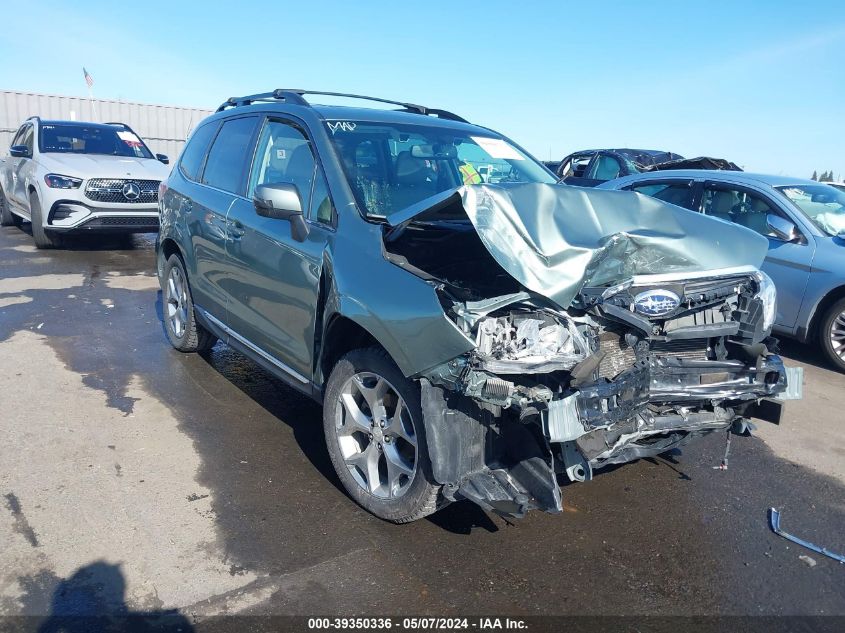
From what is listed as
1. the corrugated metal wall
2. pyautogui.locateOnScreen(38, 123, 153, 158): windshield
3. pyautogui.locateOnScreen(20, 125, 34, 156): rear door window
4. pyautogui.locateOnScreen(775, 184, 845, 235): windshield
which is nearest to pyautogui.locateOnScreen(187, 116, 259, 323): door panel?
pyautogui.locateOnScreen(775, 184, 845, 235): windshield

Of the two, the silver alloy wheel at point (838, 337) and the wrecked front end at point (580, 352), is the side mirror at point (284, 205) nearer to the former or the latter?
the wrecked front end at point (580, 352)

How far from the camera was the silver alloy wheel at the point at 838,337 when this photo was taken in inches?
247

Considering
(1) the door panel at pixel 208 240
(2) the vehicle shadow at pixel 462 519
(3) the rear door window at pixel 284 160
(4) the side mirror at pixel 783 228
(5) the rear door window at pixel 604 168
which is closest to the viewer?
(2) the vehicle shadow at pixel 462 519

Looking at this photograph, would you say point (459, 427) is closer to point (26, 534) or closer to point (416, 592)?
point (416, 592)

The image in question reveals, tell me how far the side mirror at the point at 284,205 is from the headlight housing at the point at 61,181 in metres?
7.59

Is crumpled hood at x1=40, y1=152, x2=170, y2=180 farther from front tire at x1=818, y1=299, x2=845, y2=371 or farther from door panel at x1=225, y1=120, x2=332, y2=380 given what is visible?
front tire at x1=818, y1=299, x2=845, y2=371

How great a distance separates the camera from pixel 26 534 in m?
3.18

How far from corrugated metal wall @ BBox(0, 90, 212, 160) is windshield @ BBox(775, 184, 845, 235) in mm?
18143

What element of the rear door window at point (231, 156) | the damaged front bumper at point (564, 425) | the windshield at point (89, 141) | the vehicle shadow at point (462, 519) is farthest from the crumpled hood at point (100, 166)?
the damaged front bumper at point (564, 425)

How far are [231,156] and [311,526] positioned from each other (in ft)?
9.06

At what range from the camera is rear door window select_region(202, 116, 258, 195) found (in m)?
4.63

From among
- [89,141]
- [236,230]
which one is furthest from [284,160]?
[89,141]

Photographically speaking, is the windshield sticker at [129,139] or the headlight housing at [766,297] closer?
the headlight housing at [766,297]

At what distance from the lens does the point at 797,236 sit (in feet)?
21.1
